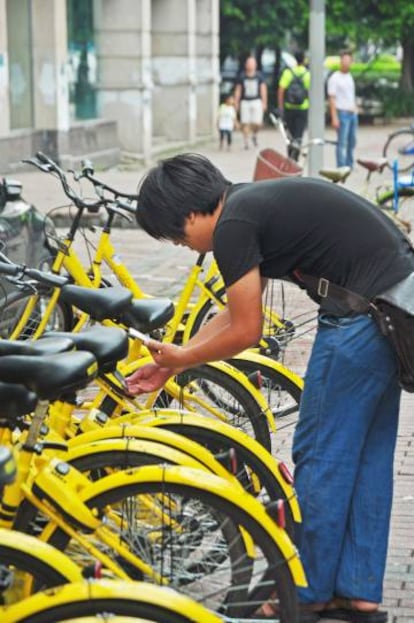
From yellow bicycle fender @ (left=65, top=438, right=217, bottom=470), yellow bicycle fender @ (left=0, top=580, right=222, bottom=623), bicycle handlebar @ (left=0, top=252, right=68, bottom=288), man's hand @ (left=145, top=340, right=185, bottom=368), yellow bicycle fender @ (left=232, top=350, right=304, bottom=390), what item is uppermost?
bicycle handlebar @ (left=0, top=252, right=68, bottom=288)

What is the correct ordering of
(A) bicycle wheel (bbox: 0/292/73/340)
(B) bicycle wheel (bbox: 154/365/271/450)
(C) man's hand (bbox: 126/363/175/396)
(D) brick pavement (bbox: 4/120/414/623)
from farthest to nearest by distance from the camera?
(A) bicycle wheel (bbox: 0/292/73/340)
(B) bicycle wheel (bbox: 154/365/271/450)
(D) brick pavement (bbox: 4/120/414/623)
(C) man's hand (bbox: 126/363/175/396)

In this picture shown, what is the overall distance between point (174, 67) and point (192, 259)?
17051mm

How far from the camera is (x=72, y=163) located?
2306 cm

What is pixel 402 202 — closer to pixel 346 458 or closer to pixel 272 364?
pixel 272 364

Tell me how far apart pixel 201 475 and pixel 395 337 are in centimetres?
86

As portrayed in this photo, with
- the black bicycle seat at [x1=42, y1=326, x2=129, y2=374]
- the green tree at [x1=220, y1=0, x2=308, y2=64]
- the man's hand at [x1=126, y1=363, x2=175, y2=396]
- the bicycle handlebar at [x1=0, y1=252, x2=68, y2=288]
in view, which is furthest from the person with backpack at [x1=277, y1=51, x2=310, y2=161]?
the black bicycle seat at [x1=42, y1=326, x2=129, y2=374]

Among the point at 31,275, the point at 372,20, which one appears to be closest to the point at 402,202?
the point at 31,275

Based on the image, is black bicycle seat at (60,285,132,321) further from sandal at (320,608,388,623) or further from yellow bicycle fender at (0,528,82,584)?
yellow bicycle fender at (0,528,82,584)

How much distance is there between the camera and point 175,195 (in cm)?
443

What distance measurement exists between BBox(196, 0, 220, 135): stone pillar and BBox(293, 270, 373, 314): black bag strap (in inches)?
1167

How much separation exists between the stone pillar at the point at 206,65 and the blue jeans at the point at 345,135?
11.2m

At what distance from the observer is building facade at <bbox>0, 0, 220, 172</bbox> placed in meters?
22.5

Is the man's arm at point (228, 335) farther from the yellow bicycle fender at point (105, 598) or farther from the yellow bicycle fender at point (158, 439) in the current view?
the yellow bicycle fender at point (105, 598)

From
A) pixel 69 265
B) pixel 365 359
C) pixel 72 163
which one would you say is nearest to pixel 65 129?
pixel 72 163
